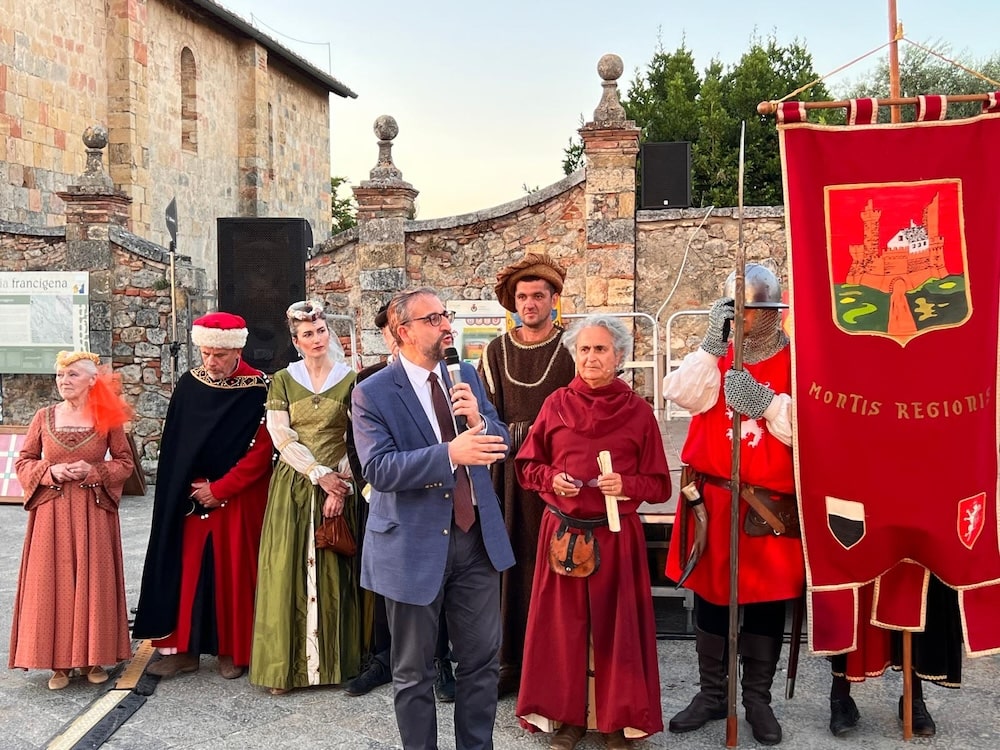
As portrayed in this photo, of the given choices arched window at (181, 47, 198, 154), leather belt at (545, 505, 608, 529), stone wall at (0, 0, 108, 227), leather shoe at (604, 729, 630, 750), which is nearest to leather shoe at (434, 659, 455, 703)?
leather shoe at (604, 729, 630, 750)

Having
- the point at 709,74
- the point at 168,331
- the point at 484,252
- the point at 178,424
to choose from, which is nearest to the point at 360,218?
the point at 484,252

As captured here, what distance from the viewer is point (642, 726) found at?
3.85 metres

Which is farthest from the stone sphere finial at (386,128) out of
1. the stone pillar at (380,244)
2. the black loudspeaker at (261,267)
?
the black loudspeaker at (261,267)

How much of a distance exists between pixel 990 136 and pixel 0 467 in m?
9.33

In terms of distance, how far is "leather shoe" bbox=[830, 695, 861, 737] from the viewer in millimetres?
4102

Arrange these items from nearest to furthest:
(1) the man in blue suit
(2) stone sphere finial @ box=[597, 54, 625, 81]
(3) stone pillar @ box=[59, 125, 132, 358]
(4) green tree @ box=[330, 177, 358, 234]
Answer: (1) the man in blue suit, (2) stone sphere finial @ box=[597, 54, 625, 81], (3) stone pillar @ box=[59, 125, 132, 358], (4) green tree @ box=[330, 177, 358, 234]

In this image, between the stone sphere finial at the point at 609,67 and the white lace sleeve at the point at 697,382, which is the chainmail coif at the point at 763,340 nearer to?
the white lace sleeve at the point at 697,382

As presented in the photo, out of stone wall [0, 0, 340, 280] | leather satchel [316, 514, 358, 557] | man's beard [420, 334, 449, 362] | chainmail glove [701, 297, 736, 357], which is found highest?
stone wall [0, 0, 340, 280]

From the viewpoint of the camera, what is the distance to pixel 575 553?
389cm

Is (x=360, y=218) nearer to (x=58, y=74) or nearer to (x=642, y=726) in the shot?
(x=58, y=74)

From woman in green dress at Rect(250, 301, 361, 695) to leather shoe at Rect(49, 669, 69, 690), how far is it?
2.96 feet

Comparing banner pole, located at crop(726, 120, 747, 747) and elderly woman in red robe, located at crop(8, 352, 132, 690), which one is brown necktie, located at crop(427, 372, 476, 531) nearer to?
banner pole, located at crop(726, 120, 747, 747)

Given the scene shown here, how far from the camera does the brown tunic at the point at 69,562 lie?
467cm

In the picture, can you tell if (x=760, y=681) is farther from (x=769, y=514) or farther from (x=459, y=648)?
(x=459, y=648)
